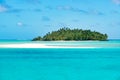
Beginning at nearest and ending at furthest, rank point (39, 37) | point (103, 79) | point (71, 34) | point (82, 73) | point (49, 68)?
point (103, 79), point (82, 73), point (49, 68), point (71, 34), point (39, 37)

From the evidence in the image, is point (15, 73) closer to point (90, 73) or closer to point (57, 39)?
point (90, 73)

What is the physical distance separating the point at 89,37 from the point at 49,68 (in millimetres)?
46750

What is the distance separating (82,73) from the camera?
1147 centimetres

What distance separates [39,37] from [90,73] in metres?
55.1

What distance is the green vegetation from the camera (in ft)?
188

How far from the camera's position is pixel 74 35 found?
193 ft

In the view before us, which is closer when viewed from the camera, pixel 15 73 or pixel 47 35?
pixel 15 73

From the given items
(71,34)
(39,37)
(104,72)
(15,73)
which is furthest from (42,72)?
(39,37)

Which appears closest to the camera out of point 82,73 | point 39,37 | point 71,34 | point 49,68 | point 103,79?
point 103,79

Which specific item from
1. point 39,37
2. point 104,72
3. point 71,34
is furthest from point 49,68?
point 39,37

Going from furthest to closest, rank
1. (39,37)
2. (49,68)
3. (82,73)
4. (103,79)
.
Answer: (39,37)
(49,68)
(82,73)
(103,79)

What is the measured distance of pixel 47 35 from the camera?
61.6 m

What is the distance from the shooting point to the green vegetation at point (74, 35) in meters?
57.3

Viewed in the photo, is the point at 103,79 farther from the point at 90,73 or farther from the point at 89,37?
the point at 89,37
